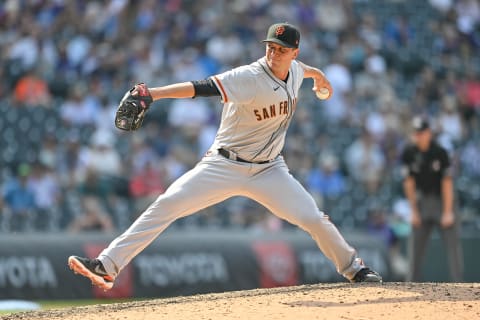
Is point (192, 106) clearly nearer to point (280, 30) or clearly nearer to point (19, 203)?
point (19, 203)

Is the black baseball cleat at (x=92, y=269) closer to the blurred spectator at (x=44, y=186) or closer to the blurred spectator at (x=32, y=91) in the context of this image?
the blurred spectator at (x=44, y=186)

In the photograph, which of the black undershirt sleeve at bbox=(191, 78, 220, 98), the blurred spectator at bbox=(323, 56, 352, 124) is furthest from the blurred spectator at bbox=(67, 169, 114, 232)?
the black undershirt sleeve at bbox=(191, 78, 220, 98)

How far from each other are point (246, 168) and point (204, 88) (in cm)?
75

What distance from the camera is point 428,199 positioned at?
33.7ft

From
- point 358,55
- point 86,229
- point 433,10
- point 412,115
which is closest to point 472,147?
point 412,115

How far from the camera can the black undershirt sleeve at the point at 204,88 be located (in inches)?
247

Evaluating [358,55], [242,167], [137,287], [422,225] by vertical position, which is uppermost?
[358,55]

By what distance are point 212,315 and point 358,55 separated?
39.7 ft

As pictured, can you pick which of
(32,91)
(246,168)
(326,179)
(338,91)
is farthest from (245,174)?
(338,91)

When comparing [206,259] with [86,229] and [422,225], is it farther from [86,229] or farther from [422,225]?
[422,225]

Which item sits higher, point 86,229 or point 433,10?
point 433,10

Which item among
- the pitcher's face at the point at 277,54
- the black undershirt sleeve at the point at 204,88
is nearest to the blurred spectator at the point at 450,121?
the pitcher's face at the point at 277,54

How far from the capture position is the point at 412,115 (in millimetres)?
16719

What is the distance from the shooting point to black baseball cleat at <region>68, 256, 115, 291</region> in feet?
20.9
